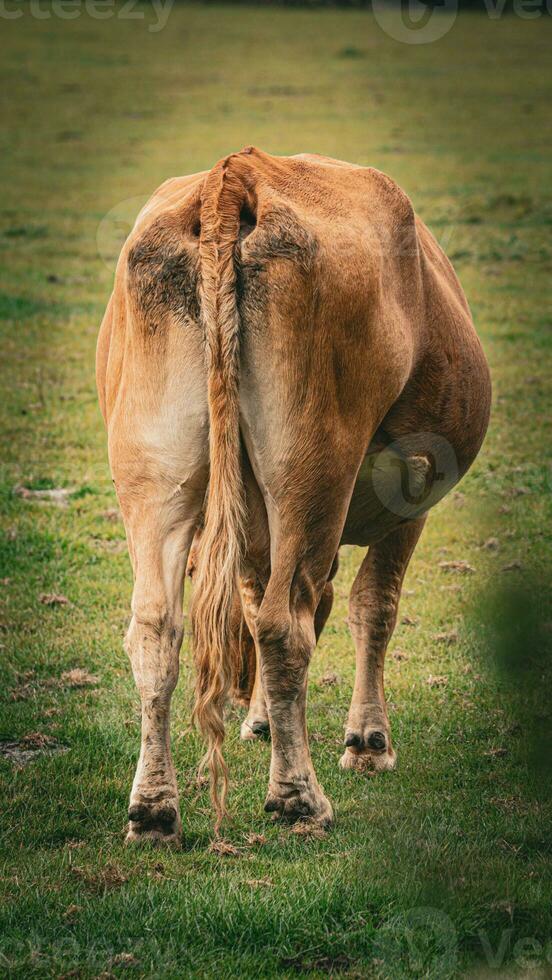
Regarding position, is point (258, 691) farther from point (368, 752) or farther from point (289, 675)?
point (289, 675)

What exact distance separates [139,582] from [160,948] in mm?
1119

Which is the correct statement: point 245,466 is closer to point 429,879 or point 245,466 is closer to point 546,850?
point 546,850

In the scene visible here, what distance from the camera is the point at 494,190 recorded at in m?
19.3

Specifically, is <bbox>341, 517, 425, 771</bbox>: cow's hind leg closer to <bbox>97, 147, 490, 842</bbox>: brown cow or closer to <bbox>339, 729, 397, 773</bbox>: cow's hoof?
<bbox>339, 729, 397, 773</bbox>: cow's hoof

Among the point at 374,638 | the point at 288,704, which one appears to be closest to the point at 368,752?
the point at 374,638

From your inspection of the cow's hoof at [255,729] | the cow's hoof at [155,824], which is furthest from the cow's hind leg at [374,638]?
the cow's hoof at [155,824]

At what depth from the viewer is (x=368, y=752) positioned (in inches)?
189

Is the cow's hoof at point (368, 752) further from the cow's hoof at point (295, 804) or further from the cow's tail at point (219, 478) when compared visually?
the cow's tail at point (219, 478)

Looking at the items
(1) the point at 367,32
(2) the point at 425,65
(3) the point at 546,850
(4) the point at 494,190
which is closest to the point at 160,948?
(3) the point at 546,850

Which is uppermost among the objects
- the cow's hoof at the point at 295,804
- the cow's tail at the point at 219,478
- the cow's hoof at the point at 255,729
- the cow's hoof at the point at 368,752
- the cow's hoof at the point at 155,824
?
the cow's tail at the point at 219,478

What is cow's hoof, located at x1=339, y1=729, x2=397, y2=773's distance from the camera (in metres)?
4.77

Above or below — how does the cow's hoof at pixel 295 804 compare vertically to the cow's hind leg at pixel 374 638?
below

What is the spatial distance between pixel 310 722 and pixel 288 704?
147cm

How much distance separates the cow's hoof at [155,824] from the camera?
3.87 m
